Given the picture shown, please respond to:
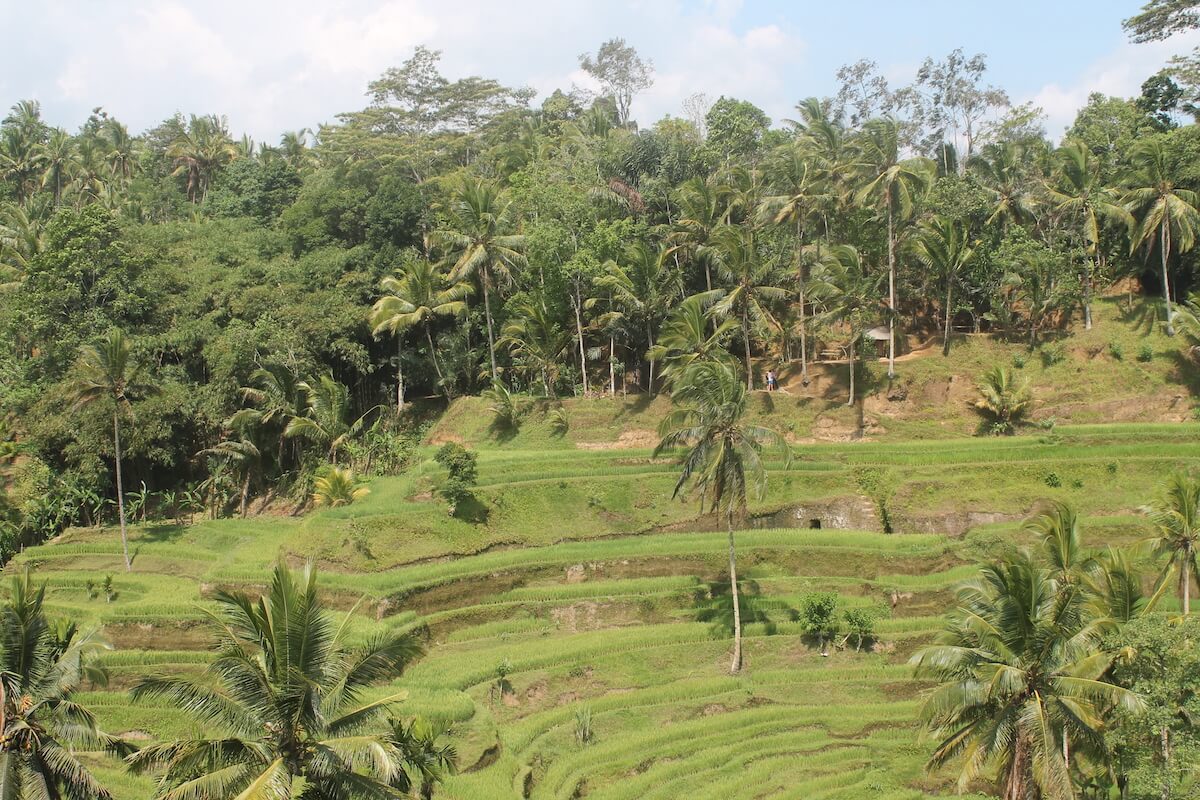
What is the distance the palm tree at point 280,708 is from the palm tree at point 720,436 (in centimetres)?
1370

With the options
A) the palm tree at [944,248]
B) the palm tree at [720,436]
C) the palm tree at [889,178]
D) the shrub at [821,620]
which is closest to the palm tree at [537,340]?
the palm tree at [889,178]

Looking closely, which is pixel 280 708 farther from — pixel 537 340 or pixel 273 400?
pixel 537 340

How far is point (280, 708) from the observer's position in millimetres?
12555

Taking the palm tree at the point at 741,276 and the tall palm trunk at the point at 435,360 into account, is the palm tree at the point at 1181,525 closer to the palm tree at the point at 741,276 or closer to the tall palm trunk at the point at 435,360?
the palm tree at the point at 741,276

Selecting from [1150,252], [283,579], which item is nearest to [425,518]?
[283,579]

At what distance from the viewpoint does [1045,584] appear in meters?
16.1

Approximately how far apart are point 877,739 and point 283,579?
15.5m

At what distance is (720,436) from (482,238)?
1858cm

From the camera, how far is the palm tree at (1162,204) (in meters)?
38.8

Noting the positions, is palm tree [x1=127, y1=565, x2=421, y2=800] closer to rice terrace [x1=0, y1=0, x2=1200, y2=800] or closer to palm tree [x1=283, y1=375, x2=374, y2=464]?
rice terrace [x1=0, y1=0, x2=1200, y2=800]

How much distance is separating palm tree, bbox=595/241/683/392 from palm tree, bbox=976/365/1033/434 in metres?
13.2

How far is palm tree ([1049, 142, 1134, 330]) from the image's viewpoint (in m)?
40.8

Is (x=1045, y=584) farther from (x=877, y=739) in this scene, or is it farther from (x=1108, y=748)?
(x=877, y=739)

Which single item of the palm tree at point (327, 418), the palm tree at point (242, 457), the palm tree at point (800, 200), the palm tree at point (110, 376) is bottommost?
the palm tree at point (242, 457)
